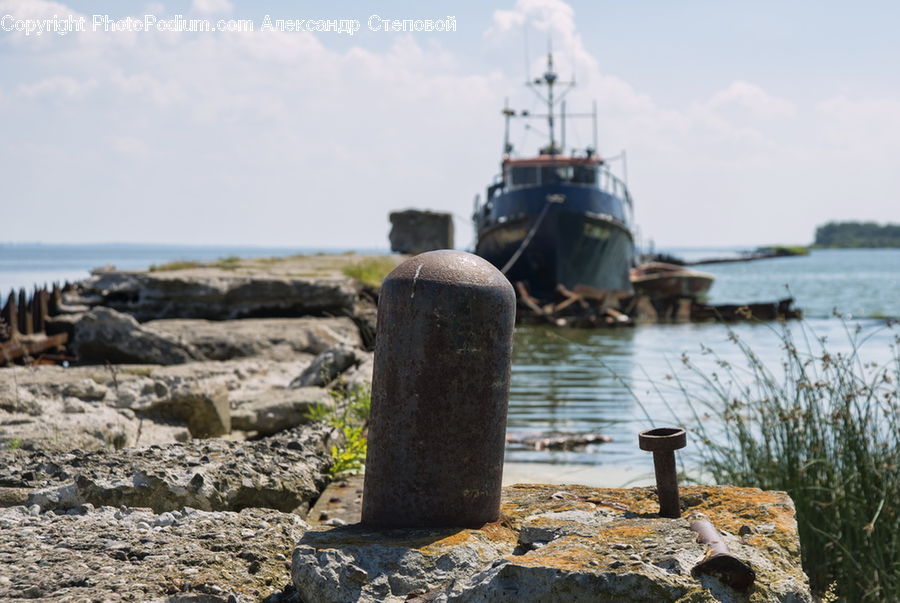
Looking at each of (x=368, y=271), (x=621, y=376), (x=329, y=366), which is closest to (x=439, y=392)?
(x=329, y=366)

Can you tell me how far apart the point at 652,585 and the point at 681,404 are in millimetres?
7388

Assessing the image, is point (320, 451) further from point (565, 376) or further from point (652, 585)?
point (565, 376)

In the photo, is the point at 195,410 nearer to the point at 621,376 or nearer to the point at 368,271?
the point at 621,376

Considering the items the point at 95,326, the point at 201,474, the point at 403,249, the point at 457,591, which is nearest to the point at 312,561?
the point at 457,591

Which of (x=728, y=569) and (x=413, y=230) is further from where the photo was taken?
(x=413, y=230)

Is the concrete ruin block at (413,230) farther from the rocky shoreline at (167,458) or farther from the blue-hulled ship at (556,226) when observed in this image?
the rocky shoreline at (167,458)

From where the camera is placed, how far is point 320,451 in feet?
13.1

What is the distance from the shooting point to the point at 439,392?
2469 millimetres

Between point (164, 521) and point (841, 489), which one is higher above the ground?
point (164, 521)

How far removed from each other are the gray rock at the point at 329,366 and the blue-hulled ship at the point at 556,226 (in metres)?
16.5

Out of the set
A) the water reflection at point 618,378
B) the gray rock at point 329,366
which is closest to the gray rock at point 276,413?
the gray rock at point 329,366

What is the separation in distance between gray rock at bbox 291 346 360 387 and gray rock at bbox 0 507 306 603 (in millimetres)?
3440

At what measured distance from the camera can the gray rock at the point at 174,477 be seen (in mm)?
2885

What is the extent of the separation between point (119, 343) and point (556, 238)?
17.5 m
